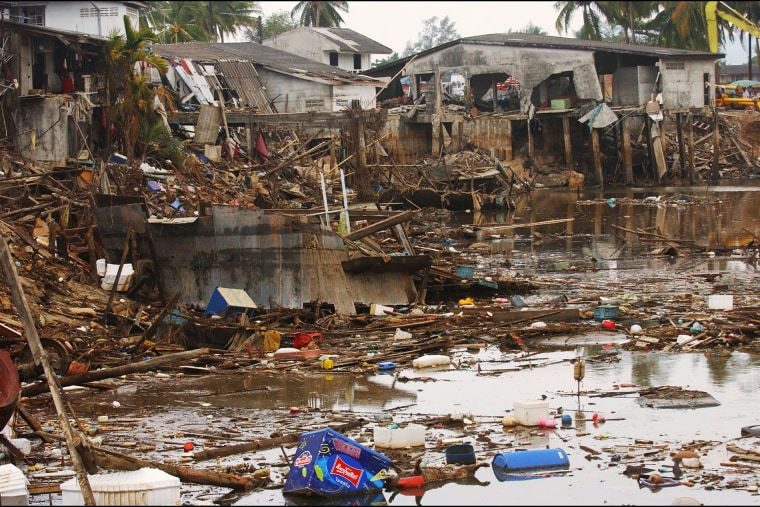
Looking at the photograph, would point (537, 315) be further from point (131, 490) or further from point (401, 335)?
point (131, 490)

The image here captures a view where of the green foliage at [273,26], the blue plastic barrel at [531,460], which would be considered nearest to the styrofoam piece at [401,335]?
the blue plastic barrel at [531,460]

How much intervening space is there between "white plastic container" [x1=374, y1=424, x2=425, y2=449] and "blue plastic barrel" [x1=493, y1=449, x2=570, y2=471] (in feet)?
2.60

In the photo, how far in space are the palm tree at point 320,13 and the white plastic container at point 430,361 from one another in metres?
59.5

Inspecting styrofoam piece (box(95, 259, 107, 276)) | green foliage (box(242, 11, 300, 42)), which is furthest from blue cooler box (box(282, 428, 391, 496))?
green foliage (box(242, 11, 300, 42))

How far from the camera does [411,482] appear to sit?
24.2ft

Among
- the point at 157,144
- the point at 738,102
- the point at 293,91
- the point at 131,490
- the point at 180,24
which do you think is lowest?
the point at 131,490

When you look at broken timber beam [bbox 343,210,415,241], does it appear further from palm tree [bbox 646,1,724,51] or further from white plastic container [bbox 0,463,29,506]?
palm tree [bbox 646,1,724,51]

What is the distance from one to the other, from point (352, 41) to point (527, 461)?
5281cm

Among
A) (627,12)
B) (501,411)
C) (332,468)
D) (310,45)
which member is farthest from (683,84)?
(332,468)

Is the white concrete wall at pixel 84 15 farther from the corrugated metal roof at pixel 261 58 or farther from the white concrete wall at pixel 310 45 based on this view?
the white concrete wall at pixel 310 45

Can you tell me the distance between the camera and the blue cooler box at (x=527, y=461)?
7.62 m

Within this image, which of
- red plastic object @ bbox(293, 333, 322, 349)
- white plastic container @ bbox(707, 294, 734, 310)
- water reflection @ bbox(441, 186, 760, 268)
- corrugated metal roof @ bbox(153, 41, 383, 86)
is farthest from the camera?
corrugated metal roof @ bbox(153, 41, 383, 86)

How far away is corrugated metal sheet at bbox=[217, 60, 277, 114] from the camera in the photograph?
39.1m

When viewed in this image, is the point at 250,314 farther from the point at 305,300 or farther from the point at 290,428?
the point at 290,428
